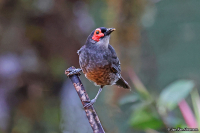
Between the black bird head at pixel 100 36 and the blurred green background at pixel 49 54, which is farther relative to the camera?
the blurred green background at pixel 49 54

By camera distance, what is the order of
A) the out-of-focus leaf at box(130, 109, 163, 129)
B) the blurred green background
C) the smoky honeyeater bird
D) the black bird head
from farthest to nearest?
the blurred green background
the out-of-focus leaf at box(130, 109, 163, 129)
the smoky honeyeater bird
the black bird head

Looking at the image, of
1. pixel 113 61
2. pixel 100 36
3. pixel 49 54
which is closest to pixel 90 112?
pixel 100 36

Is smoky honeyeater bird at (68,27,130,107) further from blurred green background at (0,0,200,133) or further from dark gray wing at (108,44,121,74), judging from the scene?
blurred green background at (0,0,200,133)

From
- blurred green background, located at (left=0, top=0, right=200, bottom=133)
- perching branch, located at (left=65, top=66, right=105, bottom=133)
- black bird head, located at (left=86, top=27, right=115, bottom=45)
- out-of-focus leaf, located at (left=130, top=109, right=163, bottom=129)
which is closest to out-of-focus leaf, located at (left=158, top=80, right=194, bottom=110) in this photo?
out-of-focus leaf, located at (left=130, top=109, right=163, bottom=129)

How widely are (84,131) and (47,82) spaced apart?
2.91 meters

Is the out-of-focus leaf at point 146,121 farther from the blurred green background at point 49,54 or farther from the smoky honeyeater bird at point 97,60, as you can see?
the blurred green background at point 49,54

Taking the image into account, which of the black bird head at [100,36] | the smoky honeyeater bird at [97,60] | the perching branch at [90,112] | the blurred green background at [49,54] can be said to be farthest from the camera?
the blurred green background at [49,54]

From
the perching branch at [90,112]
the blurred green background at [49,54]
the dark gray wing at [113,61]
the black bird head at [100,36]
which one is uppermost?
the blurred green background at [49,54]

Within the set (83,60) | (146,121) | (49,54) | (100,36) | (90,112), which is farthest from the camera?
(49,54)

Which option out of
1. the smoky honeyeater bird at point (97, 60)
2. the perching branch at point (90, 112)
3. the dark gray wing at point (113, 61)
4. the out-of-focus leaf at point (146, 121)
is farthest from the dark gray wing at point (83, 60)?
the perching branch at point (90, 112)

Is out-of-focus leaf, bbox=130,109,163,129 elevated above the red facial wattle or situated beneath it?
situated beneath

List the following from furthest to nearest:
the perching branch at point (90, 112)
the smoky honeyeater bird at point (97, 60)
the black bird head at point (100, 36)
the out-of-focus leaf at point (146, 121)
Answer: the out-of-focus leaf at point (146, 121)
the smoky honeyeater bird at point (97, 60)
the black bird head at point (100, 36)
the perching branch at point (90, 112)

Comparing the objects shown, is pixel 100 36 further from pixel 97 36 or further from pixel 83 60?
pixel 83 60

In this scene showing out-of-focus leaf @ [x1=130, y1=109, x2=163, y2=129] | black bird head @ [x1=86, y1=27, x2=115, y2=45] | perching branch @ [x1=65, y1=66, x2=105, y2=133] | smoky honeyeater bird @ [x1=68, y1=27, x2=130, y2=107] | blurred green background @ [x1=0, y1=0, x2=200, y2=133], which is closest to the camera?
perching branch @ [x1=65, y1=66, x2=105, y2=133]
